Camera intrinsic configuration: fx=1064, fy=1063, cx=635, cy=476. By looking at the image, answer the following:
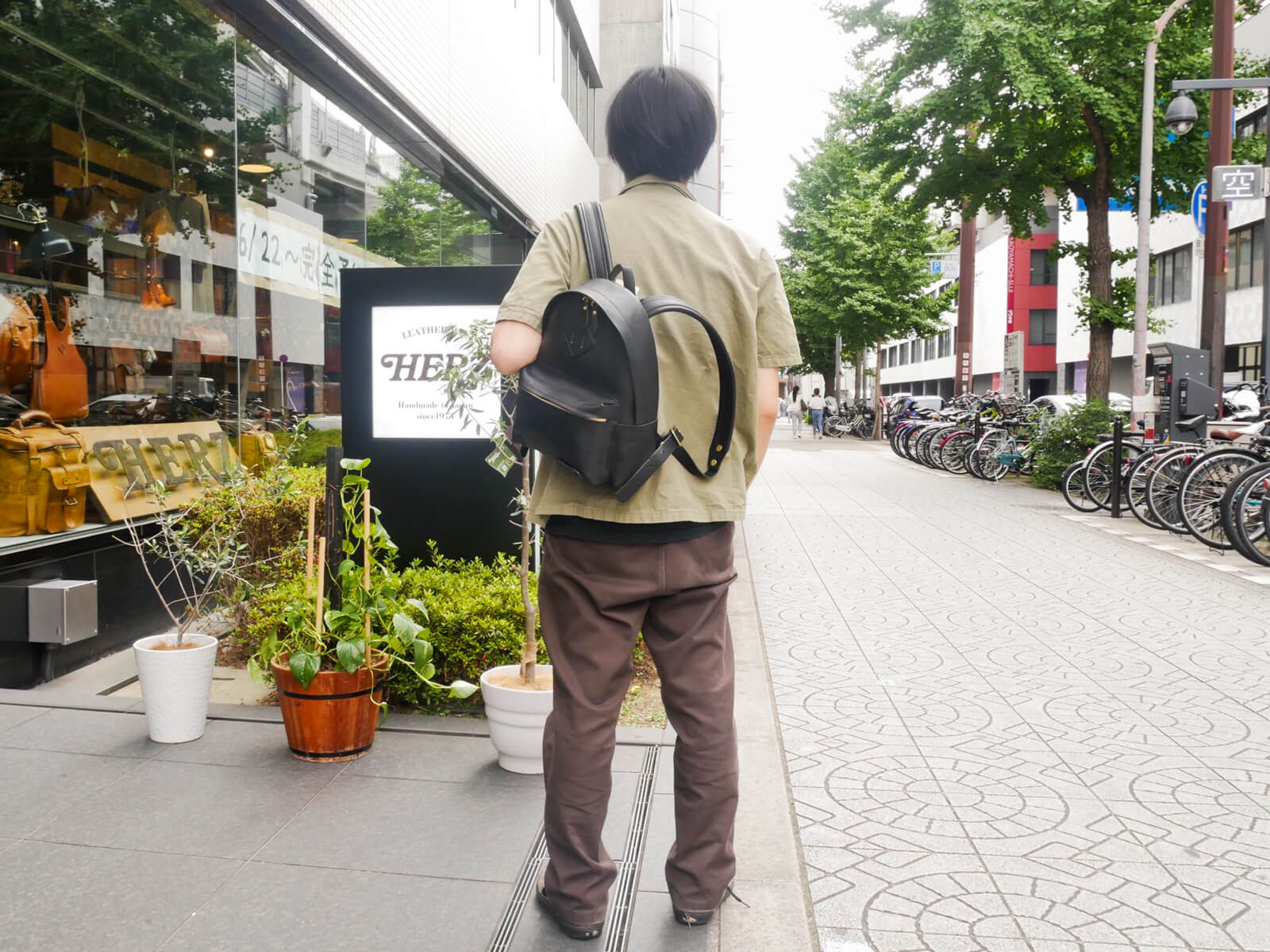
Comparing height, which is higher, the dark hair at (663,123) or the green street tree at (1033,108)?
the green street tree at (1033,108)

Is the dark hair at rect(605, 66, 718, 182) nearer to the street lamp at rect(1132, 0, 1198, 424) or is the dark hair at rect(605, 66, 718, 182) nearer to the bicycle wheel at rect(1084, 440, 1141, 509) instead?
the bicycle wheel at rect(1084, 440, 1141, 509)

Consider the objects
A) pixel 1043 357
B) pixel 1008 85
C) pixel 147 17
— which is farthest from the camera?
pixel 1043 357

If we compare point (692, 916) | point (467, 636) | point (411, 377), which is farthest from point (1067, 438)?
point (692, 916)

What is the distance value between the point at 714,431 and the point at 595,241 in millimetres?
538

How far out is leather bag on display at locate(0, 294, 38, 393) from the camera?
227 inches

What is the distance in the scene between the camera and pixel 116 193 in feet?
22.1

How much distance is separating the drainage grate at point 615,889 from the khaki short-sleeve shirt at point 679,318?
105 centimetres

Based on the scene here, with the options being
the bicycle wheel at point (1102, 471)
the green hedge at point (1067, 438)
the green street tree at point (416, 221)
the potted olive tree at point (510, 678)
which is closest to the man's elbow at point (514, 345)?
the potted olive tree at point (510, 678)

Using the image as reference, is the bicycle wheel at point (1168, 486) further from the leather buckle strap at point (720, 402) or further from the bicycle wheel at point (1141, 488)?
the leather buckle strap at point (720, 402)

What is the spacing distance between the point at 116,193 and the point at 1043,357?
A: 5359 centimetres

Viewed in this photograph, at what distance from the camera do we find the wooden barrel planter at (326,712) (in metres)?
3.78

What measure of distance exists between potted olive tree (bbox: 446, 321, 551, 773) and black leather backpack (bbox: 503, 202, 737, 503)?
1.10 metres

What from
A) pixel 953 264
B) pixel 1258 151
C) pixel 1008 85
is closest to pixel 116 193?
pixel 1008 85

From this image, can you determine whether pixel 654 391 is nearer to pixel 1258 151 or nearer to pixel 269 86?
pixel 269 86
